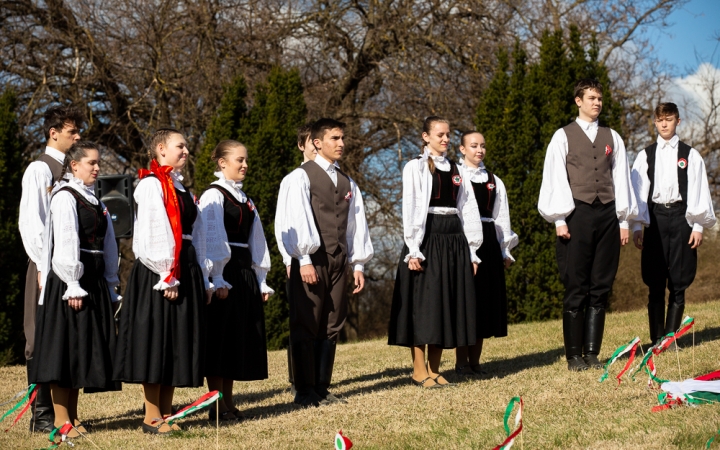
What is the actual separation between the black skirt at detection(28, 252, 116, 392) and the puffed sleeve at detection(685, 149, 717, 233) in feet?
14.6

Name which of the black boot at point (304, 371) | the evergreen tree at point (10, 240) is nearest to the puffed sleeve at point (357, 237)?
the black boot at point (304, 371)

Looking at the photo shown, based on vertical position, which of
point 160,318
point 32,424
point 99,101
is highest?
point 99,101

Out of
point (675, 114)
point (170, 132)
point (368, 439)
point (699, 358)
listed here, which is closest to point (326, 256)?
Result: point (170, 132)

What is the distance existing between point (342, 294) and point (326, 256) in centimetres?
29

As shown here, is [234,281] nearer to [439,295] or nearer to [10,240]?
[439,295]

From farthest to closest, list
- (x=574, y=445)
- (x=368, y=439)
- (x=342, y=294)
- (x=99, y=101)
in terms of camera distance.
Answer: (x=99, y=101), (x=342, y=294), (x=368, y=439), (x=574, y=445)

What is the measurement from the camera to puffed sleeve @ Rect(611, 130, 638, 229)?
6.19m

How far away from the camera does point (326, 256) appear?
604 centimetres

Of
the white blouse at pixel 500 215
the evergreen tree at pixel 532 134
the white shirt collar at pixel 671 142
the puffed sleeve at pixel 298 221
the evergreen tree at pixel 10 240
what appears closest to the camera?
the puffed sleeve at pixel 298 221

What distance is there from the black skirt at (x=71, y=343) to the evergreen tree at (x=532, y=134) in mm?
7603

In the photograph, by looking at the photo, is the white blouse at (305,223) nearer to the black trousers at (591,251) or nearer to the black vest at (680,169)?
the black trousers at (591,251)

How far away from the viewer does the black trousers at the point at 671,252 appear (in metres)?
6.99

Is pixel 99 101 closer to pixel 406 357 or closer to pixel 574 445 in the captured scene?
pixel 406 357

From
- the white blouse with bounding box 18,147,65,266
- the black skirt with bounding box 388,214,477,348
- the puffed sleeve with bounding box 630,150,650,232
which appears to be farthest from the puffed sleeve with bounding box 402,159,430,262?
the white blouse with bounding box 18,147,65,266
